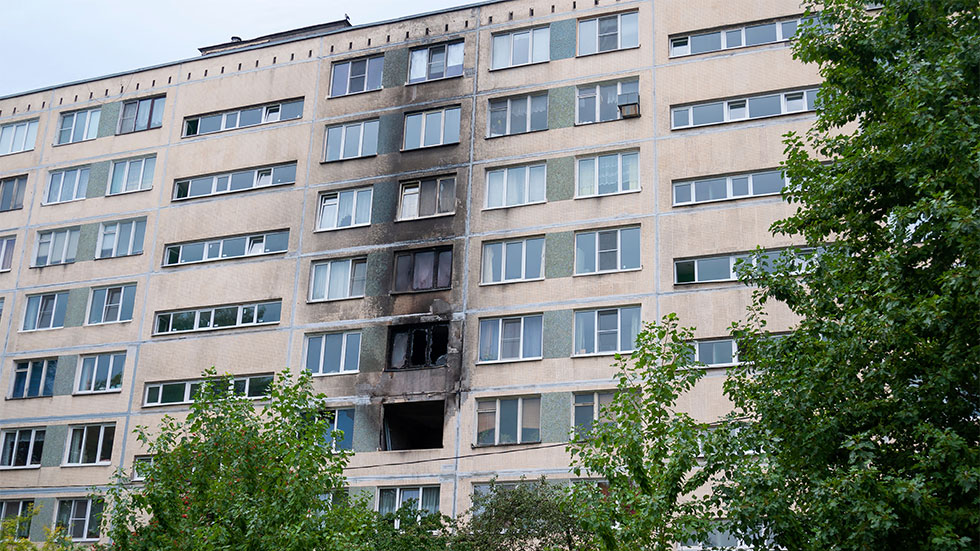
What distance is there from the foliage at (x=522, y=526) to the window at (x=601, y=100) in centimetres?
1453

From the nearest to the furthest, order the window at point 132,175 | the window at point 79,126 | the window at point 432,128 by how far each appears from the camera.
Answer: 1. the window at point 432,128
2. the window at point 132,175
3. the window at point 79,126

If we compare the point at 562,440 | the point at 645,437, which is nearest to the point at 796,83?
the point at 562,440

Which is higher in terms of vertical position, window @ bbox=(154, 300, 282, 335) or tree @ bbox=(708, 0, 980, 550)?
window @ bbox=(154, 300, 282, 335)

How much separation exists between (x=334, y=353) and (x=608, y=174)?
12.0 metres

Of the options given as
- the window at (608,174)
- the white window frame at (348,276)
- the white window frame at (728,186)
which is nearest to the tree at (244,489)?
the white window frame at (348,276)

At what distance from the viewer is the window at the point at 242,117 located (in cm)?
4353

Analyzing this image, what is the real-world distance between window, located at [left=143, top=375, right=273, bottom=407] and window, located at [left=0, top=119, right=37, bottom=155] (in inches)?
623

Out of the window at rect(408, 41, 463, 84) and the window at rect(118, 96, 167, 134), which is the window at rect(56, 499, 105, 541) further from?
the window at rect(408, 41, 463, 84)

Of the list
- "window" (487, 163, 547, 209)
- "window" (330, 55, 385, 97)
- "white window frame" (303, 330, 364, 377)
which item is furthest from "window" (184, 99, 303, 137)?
"white window frame" (303, 330, 364, 377)

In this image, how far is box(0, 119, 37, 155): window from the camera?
49.2m

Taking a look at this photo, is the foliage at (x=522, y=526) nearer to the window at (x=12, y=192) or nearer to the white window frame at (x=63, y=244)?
the white window frame at (x=63, y=244)

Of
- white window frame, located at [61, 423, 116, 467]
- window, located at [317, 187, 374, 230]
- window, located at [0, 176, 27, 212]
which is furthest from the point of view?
window, located at [0, 176, 27, 212]

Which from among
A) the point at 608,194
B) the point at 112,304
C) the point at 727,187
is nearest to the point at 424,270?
the point at 608,194

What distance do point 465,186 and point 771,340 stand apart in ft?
68.8
